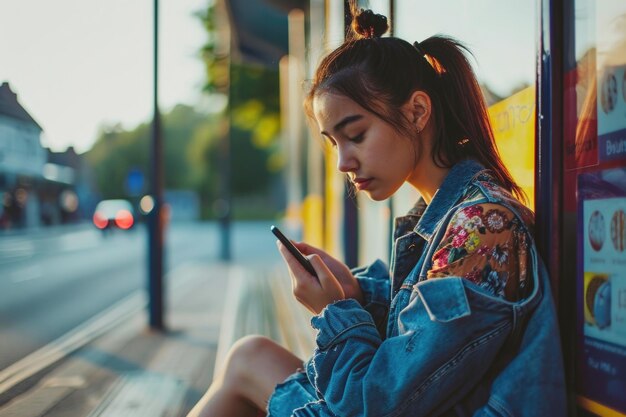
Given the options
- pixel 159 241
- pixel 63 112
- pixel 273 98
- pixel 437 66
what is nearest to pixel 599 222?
pixel 437 66

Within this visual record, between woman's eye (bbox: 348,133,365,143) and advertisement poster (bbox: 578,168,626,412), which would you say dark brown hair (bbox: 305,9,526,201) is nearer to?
woman's eye (bbox: 348,133,365,143)

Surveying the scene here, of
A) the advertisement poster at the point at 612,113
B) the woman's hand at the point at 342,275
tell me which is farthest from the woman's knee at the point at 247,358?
the advertisement poster at the point at 612,113

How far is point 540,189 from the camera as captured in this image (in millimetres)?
1780

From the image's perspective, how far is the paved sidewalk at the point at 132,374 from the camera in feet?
10.3

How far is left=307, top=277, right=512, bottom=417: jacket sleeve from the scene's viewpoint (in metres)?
1.36

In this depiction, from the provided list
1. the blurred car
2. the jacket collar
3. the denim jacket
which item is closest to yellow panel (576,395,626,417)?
the denim jacket

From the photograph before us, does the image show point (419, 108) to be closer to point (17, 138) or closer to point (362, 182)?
point (362, 182)

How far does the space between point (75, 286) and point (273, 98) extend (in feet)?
36.6

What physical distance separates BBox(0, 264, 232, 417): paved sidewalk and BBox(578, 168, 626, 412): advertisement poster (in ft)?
6.97

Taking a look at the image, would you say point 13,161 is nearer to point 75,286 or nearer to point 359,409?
point 359,409

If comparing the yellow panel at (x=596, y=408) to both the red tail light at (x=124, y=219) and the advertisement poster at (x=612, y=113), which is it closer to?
the advertisement poster at (x=612, y=113)

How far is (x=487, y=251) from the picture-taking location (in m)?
1.45

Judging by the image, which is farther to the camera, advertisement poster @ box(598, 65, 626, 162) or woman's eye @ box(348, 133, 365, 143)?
woman's eye @ box(348, 133, 365, 143)

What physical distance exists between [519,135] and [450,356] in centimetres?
91
